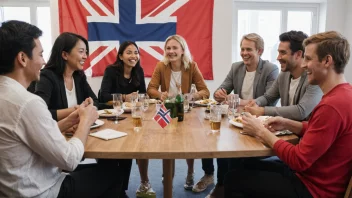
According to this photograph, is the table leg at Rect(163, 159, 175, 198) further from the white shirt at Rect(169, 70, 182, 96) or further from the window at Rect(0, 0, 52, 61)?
the window at Rect(0, 0, 52, 61)

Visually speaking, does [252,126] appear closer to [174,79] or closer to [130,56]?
[174,79]

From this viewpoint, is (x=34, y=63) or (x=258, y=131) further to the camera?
(x=258, y=131)

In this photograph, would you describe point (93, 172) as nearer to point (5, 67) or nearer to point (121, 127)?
point (121, 127)

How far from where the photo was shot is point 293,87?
2.14 meters

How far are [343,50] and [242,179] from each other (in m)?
0.77

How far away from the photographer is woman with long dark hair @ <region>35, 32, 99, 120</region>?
6.53 ft

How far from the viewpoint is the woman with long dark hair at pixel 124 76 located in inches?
112

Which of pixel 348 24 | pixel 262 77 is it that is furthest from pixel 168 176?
pixel 348 24

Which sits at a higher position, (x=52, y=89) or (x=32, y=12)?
(x=32, y=12)

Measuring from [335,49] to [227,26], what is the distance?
9.01ft

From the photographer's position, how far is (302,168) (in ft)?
4.15

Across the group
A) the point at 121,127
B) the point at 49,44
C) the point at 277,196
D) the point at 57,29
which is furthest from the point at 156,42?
the point at 277,196

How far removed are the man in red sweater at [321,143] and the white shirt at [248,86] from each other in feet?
4.32

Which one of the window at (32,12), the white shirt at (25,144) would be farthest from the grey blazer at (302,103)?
the window at (32,12)
